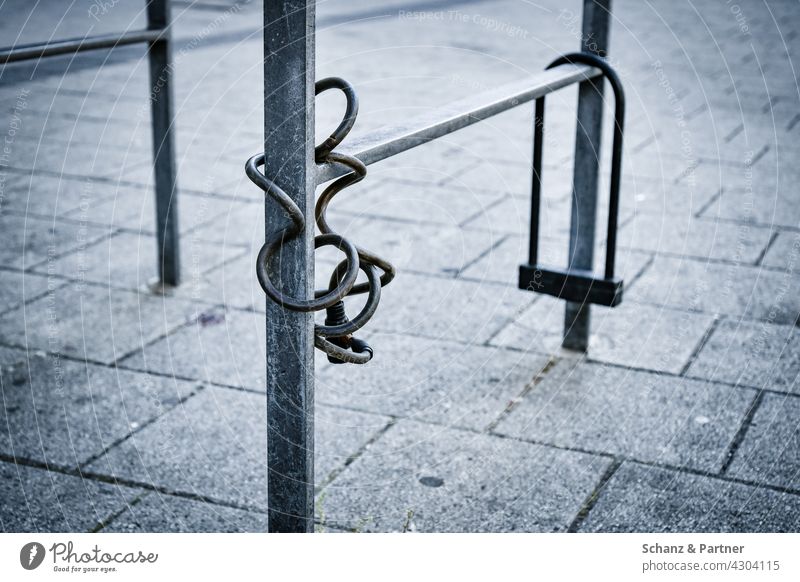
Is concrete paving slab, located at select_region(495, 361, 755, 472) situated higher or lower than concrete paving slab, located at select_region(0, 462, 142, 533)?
higher

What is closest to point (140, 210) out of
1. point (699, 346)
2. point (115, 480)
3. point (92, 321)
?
point (92, 321)

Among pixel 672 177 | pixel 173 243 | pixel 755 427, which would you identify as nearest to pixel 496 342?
pixel 755 427

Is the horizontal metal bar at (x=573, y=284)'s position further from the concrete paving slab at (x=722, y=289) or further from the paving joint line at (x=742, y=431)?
the concrete paving slab at (x=722, y=289)

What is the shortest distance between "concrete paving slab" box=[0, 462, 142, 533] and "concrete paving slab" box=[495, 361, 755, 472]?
102 centimetres

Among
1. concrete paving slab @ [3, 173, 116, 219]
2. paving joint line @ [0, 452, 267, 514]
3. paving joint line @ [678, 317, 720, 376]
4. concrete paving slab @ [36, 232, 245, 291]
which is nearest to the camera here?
paving joint line @ [0, 452, 267, 514]

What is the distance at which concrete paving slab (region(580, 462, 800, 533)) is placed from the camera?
2209 mm

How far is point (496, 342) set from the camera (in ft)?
10.5

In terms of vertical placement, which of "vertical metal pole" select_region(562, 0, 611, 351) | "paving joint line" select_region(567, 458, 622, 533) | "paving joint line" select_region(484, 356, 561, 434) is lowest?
"paving joint line" select_region(484, 356, 561, 434)

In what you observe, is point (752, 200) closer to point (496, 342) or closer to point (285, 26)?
point (496, 342)

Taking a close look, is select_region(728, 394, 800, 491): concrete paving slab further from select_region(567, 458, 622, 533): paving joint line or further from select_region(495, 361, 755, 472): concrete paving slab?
select_region(567, 458, 622, 533): paving joint line

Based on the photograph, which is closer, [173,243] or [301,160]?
[301,160]

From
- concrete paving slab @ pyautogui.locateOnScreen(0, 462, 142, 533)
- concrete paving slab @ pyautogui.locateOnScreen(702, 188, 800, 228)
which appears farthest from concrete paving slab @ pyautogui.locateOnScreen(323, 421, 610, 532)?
→ concrete paving slab @ pyautogui.locateOnScreen(702, 188, 800, 228)

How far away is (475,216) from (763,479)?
224 centimetres

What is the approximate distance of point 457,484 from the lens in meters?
2.40
